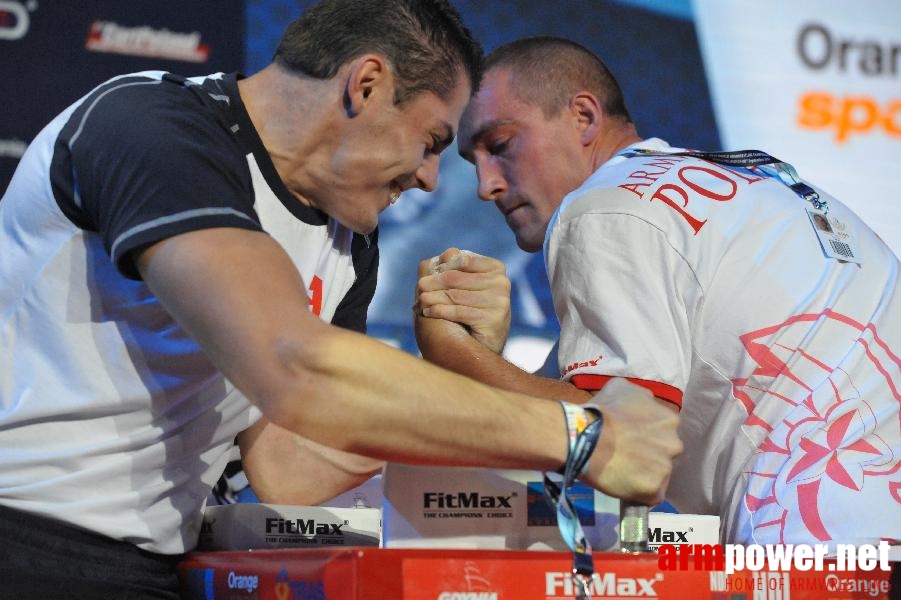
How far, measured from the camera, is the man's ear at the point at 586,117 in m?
2.55

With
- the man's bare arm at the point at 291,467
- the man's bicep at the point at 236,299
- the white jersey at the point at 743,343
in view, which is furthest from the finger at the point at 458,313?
the man's bicep at the point at 236,299

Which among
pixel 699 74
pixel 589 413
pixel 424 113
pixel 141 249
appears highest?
pixel 699 74

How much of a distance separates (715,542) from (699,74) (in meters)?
2.04

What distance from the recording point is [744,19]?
3.28 metres

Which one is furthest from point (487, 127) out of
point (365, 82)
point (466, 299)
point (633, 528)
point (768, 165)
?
point (633, 528)

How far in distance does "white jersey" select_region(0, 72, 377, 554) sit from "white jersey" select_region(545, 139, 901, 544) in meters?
0.63

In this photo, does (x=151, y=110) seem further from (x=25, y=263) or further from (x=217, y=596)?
(x=217, y=596)

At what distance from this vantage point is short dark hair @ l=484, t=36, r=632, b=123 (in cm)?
256

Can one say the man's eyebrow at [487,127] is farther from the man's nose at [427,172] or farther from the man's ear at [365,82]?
the man's ear at [365,82]

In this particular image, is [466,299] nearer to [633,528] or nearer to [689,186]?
[689,186]

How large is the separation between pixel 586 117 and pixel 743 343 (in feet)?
3.16

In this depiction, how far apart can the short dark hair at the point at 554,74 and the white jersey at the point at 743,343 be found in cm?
72

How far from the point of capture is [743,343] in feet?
5.78

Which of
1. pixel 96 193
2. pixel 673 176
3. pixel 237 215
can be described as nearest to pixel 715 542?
pixel 673 176
